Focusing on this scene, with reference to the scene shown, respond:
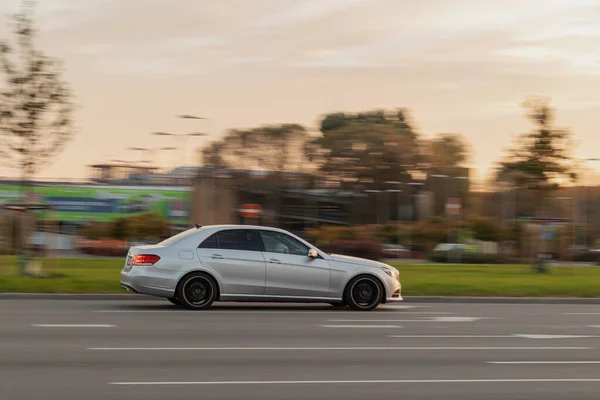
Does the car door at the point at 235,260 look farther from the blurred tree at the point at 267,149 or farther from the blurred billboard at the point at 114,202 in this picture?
the blurred tree at the point at 267,149

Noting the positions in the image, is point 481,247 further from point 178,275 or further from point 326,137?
point 178,275

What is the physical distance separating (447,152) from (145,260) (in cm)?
6516

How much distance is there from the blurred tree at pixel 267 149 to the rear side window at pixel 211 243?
55710mm

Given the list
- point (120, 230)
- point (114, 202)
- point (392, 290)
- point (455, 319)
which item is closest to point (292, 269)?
point (392, 290)

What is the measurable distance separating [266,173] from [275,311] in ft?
172

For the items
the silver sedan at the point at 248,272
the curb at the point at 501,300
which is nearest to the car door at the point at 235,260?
the silver sedan at the point at 248,272

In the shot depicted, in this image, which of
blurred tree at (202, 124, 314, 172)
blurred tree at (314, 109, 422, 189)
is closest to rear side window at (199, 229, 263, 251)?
blurred tree at (314, 109, 422, 189)

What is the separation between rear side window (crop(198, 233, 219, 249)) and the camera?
16.3m

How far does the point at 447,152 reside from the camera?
3123 inches

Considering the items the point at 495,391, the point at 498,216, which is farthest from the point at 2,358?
the point at 498,216

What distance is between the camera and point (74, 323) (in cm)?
1358

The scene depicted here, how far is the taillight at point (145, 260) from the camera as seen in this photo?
15.9 metres

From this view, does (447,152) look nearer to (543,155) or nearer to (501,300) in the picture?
(543,155)

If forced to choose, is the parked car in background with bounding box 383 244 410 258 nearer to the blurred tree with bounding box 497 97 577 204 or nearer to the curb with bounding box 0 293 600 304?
the blurred tree with bounding box 497 97 577 204
